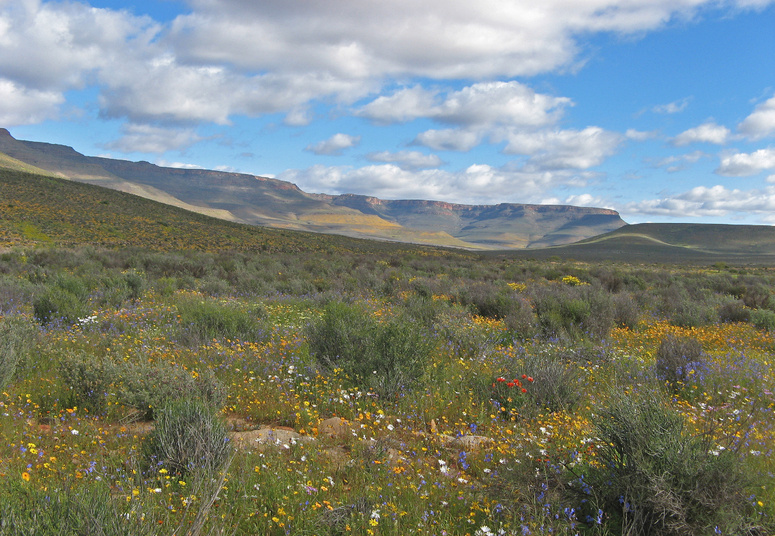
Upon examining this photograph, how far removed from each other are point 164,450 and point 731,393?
6.36 meters

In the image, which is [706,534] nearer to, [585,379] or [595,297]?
[585,379]

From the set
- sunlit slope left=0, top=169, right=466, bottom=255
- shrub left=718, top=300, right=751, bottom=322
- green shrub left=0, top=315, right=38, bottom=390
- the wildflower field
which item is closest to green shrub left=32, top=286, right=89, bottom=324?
the wildflower field

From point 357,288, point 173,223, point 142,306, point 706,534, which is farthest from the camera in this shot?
point 173,223

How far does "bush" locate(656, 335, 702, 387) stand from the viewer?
19.5 ft

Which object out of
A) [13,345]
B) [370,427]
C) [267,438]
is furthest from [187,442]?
[13,345]

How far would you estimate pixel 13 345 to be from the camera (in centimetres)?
545

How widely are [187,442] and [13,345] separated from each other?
377cm

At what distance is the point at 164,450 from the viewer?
3.39 meters

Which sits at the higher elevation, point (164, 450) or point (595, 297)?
point (595, 297)

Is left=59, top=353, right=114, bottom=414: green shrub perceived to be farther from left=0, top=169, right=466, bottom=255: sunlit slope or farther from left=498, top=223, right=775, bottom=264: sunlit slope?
left=498, top=223, right=775, bottom=264: sunlit slope

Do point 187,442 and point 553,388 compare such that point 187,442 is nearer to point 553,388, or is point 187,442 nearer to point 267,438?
point 267,438

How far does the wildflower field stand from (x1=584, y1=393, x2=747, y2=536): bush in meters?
0.02

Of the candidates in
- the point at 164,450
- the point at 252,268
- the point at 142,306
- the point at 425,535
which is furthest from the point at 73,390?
the point at 252,268

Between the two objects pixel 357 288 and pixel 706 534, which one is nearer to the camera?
pixel 706 534
